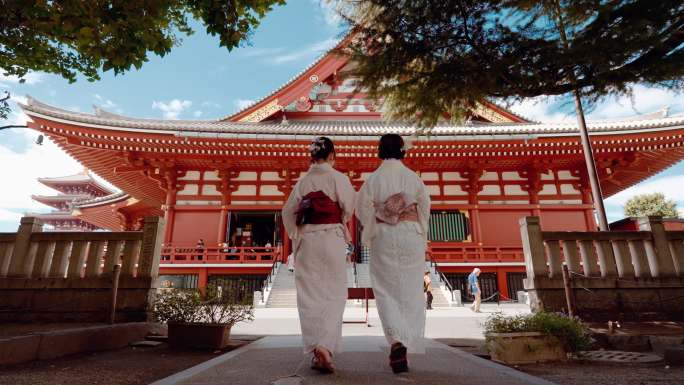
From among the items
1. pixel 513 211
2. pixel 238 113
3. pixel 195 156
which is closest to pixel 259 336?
pixel 195 156

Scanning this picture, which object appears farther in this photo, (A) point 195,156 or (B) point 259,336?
(A) point 195,156

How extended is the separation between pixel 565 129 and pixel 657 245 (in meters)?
7.40

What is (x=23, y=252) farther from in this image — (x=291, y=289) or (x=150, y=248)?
(x=291, y=289)

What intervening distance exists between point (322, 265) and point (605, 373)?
2683 millimetres

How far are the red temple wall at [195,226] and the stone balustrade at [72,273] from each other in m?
7.70

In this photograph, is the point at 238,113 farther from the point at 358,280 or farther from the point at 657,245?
the point at 657,245

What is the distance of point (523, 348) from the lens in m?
3.81

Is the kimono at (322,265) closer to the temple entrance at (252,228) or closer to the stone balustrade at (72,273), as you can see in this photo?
the stone balustrade at (72,273)

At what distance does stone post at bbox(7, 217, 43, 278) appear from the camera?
5.50m

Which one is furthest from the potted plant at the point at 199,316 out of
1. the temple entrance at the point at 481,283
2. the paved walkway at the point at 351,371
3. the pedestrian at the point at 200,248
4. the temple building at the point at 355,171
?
the temple entrance at the point at 481,283

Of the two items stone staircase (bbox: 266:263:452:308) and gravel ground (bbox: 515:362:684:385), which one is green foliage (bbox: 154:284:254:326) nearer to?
gravel ground (bbox: 515:362:684:385)

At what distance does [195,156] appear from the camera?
1301 cm

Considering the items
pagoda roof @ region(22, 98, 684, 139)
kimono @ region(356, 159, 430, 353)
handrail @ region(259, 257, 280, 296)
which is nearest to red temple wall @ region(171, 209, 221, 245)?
handrail @ region(259, 257, 280, 296)

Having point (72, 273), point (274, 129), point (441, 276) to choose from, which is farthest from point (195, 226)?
point (441, 276)
